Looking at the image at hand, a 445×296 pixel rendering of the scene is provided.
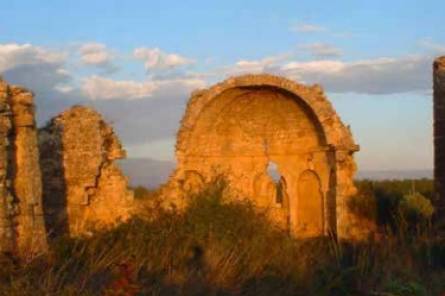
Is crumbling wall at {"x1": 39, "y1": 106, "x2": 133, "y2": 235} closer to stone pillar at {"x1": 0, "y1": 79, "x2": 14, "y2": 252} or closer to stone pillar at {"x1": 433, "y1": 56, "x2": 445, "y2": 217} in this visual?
stone pillar at {"x1": 0, "y1": 79, "x2": 14, "y2": 252}

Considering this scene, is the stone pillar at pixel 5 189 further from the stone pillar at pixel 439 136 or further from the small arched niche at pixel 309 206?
the small arched niche at pixel 309 206

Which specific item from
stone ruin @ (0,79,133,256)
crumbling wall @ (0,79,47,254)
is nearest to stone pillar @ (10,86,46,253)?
crumbling wall @ (0,79,47,254)

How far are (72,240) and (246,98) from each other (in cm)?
1047

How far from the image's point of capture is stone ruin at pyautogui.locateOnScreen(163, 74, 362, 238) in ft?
64.0

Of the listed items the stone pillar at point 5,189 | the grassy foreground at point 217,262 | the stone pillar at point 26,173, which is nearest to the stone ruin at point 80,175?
the grassy foreground at point 217,262

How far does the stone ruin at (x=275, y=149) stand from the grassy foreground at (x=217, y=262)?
19.7 ft

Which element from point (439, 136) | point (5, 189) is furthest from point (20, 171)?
point (439, 136)

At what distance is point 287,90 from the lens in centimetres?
1978

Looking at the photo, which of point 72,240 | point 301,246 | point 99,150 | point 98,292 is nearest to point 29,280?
point 98,292

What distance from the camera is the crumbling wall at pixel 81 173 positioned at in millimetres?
15203

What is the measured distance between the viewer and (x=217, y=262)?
32.8 feet

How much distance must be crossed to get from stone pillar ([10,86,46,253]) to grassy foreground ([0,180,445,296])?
0.42 meters

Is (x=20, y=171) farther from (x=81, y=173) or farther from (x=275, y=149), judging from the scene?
(x=275, y=149)

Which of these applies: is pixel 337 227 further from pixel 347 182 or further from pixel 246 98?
pixel 246 98
